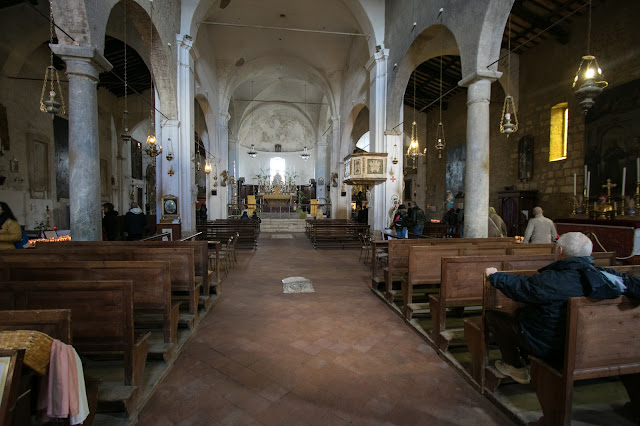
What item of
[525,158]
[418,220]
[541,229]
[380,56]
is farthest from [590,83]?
[525,158]

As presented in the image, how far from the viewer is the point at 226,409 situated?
2438 mm

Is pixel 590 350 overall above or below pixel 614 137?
below

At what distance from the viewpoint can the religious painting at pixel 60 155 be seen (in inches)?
468

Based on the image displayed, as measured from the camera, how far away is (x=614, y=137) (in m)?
8.31

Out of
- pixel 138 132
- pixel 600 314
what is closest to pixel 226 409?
pixel 600 314

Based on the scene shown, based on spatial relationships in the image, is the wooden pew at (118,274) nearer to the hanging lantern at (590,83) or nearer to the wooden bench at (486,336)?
the wooden bench at (486,336)

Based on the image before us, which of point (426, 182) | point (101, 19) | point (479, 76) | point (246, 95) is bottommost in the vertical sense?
point (426, 182)

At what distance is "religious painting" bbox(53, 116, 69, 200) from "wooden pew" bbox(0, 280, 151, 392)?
1210 centimetres

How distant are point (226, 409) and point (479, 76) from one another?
22.0ft

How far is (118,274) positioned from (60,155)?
40.3 ft

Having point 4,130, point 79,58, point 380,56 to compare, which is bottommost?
point 4,130

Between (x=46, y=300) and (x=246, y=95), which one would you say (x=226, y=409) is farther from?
(x=246, y=95)

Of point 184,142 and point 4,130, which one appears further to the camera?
point 184,142

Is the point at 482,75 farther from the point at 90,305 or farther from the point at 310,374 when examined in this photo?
the point at 90,305
